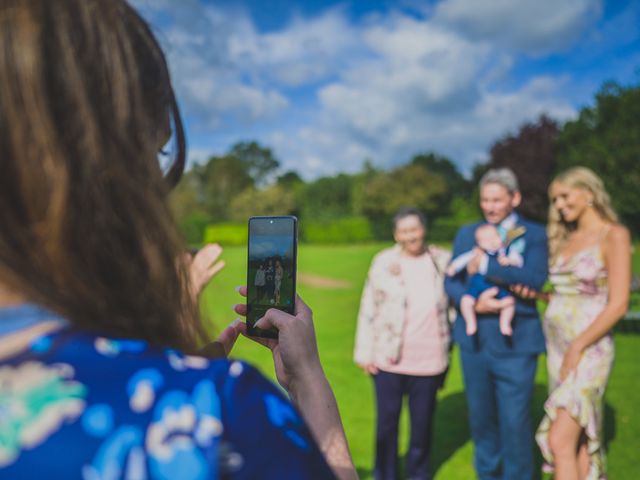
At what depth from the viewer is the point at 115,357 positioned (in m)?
0.72

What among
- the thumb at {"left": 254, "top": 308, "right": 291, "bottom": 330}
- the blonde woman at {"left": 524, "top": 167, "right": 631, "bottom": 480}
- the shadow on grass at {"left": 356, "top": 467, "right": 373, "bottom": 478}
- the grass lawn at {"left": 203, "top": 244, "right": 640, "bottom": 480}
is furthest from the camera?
the grass lawn at {"left": 203, "top": 244, "right": 640, "bottom": 480}

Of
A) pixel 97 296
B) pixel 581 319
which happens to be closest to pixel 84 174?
pixel 97 296

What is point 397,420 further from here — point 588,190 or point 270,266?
point 270,266

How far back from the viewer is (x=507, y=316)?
408 centimetres

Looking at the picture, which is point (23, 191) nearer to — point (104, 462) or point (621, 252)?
point (104, 462)

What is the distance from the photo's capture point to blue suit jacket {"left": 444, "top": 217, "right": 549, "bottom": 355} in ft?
13.4

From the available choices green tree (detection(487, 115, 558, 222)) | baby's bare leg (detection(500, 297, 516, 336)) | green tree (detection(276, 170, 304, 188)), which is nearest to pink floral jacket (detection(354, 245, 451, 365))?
baby's bare leg (detection(500, 297, 516, 336))

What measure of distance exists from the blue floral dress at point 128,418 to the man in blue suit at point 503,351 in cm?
361

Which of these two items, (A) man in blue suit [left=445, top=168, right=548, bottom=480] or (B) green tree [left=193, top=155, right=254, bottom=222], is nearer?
(A) man in blue suit [left=445, top=168, right=548, bottom=480]

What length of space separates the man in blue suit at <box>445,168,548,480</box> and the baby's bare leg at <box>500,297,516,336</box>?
0.05 m

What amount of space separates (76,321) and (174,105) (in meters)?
0.41

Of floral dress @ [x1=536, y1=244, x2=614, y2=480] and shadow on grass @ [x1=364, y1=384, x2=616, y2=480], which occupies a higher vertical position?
floral dress @ [x1=536, y1=244, x2=614, y2=480]

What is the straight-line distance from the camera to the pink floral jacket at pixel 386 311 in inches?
175

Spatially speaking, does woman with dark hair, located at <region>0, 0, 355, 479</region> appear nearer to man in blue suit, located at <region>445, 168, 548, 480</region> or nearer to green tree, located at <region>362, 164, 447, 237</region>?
man in blue suit, located at <region>445, 168, 548, 480</region>
